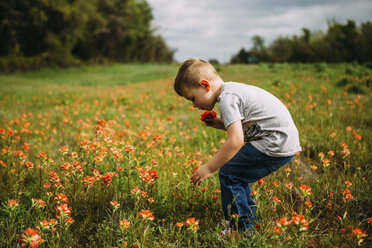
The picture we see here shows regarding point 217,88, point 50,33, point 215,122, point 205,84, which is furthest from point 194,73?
point 50,33

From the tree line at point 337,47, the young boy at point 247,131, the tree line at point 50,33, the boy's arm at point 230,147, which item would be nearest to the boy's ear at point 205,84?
the young boy at point 247,131

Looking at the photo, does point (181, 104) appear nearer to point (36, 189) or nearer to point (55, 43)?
point (36, 189)

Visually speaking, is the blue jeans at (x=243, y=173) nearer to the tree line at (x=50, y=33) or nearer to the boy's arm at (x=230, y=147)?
the boy's arm at (x=230, y=147)

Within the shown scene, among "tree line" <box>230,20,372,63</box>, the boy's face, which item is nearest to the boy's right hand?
the boy's face

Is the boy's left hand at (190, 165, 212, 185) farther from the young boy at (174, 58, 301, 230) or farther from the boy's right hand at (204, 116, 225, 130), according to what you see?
the boy's right hand at (204, 116, 225, 130)

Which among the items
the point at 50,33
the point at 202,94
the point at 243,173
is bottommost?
the point at 243,173

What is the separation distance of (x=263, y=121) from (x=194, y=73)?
74 cm

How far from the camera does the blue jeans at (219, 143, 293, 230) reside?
215 centimetres

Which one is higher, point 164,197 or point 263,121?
point 263,121

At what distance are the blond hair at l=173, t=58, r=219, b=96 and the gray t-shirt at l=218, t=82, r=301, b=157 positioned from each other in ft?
0.60

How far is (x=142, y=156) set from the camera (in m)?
3.49

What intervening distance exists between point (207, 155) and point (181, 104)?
434 cm

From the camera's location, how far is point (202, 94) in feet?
7.41

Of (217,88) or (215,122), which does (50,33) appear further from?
(217,88)
